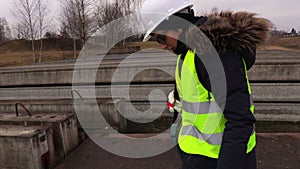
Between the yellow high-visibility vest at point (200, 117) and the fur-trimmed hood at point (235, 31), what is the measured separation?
20 centimetres

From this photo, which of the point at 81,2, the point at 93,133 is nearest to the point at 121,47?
the point at 81,2

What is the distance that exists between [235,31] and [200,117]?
66cm

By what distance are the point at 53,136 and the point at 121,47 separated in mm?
22290

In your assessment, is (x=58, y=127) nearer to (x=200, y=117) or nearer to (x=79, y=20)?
(x=200, y=117)

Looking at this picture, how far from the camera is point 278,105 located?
16.1 feet

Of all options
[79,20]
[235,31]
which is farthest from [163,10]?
[79,20]

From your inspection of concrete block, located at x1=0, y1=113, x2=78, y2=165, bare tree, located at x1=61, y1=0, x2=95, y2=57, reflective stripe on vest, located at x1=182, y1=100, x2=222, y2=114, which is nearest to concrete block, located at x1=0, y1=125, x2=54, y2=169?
concrete block, located at x1=0, y1=113, x2=78, y2=165

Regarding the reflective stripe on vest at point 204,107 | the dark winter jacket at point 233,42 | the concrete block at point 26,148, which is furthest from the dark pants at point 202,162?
the concrete block at point 26,148

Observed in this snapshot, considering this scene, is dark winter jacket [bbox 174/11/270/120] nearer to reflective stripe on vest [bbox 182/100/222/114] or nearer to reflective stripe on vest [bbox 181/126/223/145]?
reflective stripe on vest [bbox 182/100/222/114]

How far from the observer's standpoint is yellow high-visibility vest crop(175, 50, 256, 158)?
1613 mm

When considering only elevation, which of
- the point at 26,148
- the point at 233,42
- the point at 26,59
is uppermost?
the point at 26,59

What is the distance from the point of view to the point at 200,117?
168 cm

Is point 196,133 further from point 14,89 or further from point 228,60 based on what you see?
point 14,89

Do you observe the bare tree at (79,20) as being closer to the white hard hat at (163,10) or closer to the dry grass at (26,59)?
the dry grass at (26,59)
